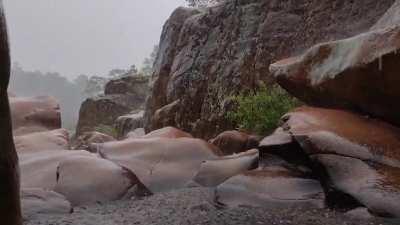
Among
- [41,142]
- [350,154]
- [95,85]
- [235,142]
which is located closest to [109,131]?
[41,142]

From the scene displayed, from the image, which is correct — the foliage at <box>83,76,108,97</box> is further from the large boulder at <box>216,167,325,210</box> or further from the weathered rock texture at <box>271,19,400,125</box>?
the large boulder at <box>216,167,325,210</box>

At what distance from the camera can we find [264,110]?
6488 mm

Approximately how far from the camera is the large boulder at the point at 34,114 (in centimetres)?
805

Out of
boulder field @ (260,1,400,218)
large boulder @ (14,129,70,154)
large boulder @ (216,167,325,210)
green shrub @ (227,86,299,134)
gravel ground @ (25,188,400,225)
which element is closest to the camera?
gravel ground @ (25,188,400,225)

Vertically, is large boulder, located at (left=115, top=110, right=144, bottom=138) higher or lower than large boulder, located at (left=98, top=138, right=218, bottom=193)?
lower

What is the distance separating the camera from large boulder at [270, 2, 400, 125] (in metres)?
4.66

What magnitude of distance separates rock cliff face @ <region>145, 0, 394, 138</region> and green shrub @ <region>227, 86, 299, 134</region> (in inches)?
42.3

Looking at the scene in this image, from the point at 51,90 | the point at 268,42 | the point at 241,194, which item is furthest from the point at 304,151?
the point at 51,90

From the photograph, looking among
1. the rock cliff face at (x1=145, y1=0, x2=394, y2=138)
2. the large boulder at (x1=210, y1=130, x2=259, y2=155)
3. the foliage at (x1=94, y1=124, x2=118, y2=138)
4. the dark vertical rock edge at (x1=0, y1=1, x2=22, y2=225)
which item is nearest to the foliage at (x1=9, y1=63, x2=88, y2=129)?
the foliage at (x1=94, y1=124, x2=118, y2=138)

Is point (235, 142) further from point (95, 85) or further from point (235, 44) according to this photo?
point (95, 85)

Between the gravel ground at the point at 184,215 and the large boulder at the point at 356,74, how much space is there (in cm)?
171

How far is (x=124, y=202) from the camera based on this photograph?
470 centimetres

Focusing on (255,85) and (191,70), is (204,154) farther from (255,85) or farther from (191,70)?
(191,70)

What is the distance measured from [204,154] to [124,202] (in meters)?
1.51
